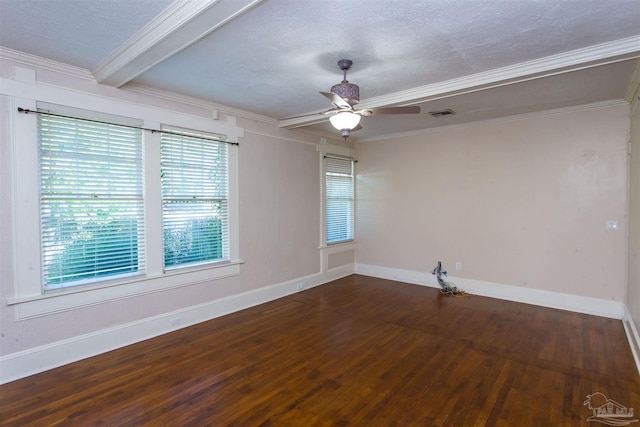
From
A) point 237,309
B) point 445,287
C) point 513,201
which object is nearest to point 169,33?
point 237,309

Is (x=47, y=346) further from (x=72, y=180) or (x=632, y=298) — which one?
(x=632, y=298)

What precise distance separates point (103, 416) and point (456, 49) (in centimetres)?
386

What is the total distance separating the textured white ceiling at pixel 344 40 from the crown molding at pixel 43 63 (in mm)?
91

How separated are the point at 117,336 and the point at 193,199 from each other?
1655 mm

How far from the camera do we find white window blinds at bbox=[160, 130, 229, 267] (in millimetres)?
3721

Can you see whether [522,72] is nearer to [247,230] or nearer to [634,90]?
[634,90]

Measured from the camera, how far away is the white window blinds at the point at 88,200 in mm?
2896

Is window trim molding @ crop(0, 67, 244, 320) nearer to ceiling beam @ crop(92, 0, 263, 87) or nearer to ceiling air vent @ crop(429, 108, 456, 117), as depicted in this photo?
ceiling beam @ crop(92, 0, 263, 87)

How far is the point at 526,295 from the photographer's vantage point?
4688 mm

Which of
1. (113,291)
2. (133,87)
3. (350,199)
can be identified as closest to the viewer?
(113,291)

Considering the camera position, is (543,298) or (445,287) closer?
(543,298)

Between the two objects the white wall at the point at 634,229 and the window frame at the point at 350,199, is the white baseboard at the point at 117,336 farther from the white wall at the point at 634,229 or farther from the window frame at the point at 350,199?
the white wall at the point at 634,229

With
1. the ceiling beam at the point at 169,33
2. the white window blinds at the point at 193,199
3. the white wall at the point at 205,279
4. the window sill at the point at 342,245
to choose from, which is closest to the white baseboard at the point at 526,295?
the window sill at the point at 342,245

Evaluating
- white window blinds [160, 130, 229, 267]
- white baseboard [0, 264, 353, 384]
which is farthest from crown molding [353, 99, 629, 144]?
white baseboard [0, 264, 353, 384]
